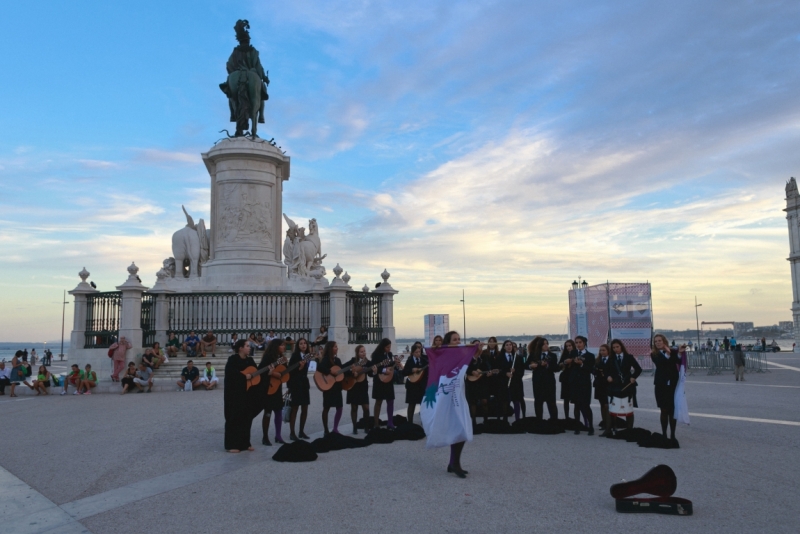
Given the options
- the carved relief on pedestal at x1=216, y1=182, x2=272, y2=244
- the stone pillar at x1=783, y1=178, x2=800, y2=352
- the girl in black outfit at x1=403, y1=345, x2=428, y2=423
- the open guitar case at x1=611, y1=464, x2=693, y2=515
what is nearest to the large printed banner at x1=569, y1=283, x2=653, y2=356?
the carved relief on pedestal at x1=216, y1=182, x2=272, y2=244

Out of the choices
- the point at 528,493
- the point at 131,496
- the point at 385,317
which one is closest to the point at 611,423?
the point at 528,493

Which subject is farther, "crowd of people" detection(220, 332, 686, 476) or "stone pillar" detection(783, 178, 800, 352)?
"stone pillar" detection(783, 178, 800, 352)

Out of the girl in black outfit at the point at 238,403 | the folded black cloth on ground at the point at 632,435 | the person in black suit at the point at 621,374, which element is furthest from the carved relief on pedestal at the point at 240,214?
the folded black cloth on ground at the point at 632,435

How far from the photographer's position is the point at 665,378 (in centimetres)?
889

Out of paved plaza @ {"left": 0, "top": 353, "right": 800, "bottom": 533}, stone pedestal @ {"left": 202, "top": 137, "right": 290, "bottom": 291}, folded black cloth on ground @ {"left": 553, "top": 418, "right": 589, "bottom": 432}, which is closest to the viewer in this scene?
paved plaza @ {"left": 0, "top": 353, "right": 800, "bottom": 533}

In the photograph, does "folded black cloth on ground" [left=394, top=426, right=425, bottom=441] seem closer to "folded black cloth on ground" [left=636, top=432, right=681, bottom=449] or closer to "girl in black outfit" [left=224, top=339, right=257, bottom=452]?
"girl in black outfit" [left=224, top=339, right=257, bottom=452]

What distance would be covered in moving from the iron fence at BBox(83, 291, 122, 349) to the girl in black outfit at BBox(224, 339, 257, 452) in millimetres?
13265

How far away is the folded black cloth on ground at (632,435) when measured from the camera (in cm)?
884

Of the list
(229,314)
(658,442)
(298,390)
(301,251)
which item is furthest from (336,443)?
(301,251)

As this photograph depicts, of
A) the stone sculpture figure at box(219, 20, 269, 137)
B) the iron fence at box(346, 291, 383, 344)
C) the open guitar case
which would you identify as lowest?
the open guitar case

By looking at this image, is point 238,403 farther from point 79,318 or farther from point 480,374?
point 79,318

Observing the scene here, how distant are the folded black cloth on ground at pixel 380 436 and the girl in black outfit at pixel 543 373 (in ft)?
8.48

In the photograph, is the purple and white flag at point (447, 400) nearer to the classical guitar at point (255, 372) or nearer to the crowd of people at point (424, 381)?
the crowd of people at point (424, 381)

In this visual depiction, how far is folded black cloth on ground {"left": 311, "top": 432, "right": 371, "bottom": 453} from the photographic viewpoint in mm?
8250
